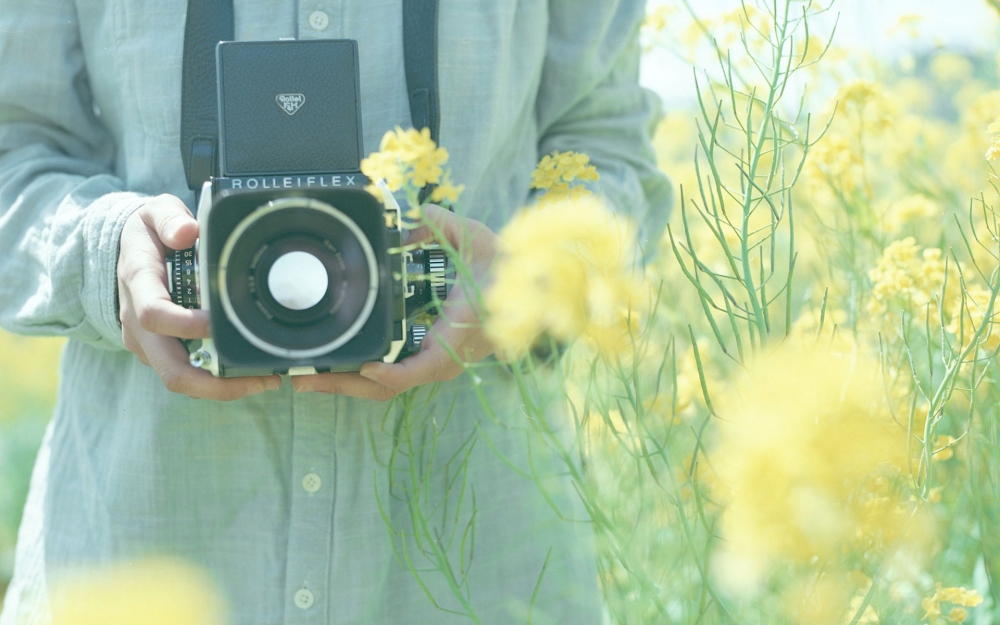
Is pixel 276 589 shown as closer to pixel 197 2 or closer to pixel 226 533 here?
pixel 226 533

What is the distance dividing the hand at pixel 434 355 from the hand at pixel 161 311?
0.06 metres

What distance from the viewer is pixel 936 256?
0.89 metres

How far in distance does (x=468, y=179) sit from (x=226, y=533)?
0.38 metres

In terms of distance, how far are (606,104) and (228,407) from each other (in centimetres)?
48

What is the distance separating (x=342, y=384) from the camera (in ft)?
2.29

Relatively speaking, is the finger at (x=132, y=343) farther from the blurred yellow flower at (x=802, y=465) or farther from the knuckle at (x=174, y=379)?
the blurred yellow flower at (x=802, y=465)

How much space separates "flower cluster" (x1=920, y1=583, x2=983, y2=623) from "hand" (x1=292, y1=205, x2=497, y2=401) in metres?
0.38

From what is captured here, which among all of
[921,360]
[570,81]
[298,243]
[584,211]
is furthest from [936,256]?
[298,243]

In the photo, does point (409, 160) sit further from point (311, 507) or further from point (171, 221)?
point (311, 507)

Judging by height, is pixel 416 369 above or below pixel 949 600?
above

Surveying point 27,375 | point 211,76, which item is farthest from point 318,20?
point 27,375

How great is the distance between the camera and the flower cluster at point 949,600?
658 millimetres

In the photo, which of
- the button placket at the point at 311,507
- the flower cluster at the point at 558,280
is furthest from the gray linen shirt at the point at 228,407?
the flower cluster at the point at 558,280

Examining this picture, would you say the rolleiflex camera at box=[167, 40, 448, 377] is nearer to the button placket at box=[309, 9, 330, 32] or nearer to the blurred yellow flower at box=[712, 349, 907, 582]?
the button placket at box=[309, 9, 330, 32]
